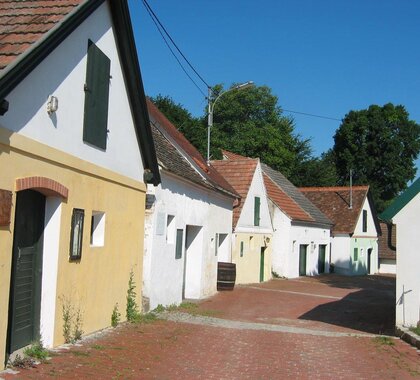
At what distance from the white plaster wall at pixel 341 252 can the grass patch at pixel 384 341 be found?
28.3 meters

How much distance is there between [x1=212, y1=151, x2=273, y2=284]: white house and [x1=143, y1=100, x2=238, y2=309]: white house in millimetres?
3071

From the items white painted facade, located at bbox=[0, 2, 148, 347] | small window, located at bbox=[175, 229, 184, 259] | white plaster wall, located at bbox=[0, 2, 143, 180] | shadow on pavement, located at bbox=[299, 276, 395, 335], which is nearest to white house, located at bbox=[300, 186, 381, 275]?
shadow on pavement, located at bbox=[299, 276, 395, 335]

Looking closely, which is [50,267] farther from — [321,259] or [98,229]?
[321,259]

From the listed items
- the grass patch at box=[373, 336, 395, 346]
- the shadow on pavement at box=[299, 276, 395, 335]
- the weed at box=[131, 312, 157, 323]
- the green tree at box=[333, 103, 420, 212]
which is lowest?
the shadow on pavement at box=[299, 276, 395, 335]

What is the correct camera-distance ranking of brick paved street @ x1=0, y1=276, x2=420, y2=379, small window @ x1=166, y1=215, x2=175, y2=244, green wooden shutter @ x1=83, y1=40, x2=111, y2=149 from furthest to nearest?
1. small window @ x1=166, y1=215, x2=175, y2=244
2. green wooden shutter @ x1=83, y1=40, x2=111, y2=149
3. brick paved street @ x1=0, y1=276, x2=420, y2=379

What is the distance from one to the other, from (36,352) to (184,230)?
8.50m

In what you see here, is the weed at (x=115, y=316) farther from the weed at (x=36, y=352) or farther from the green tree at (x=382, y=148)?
the green tree at (x=382, y=148)

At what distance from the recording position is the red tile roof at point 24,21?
6539mm

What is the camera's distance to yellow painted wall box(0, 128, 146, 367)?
6602 mm

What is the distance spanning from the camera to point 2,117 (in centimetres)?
638

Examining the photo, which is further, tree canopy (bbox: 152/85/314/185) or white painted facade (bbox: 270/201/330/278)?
tree canopy (bbox: 152/85/314/185)

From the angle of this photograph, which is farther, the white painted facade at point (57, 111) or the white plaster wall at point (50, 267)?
the white plaster wall at point (50, 267)

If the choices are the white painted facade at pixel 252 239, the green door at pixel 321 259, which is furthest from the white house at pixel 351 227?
the white painted facade at pixel 252 239

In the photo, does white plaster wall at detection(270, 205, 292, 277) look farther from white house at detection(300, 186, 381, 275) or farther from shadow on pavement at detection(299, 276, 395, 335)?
white house at detection(300, 186, 381, 275)
